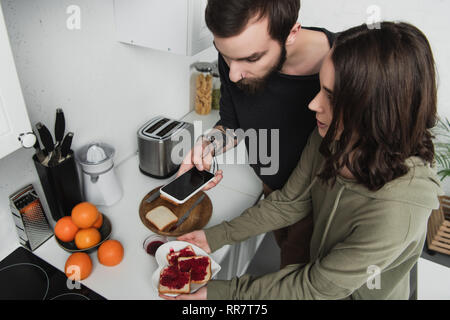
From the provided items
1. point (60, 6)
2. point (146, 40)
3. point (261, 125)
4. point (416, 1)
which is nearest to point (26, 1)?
point (60, 6)

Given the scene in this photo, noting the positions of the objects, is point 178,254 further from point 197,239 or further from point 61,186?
point 61,186

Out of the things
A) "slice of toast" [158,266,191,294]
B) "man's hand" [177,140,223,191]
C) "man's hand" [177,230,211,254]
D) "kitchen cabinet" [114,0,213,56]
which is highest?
"kitchen cabinet" [114,0,213,56]

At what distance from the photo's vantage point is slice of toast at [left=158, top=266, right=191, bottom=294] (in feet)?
2.72

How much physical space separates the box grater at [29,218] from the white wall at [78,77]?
0.03 m

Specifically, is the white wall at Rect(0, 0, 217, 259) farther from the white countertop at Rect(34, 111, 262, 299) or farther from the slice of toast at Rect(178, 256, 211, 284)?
the slice of toast at Rect(178, 256, 211, 284)

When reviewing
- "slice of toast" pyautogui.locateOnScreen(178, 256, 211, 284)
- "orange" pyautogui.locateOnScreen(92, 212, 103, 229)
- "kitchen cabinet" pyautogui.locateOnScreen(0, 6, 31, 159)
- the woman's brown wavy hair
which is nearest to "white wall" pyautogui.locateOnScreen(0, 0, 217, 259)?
"orange" pyautogui.locateOnScreen(92, 212, 103, 229)

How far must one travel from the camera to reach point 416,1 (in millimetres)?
1754

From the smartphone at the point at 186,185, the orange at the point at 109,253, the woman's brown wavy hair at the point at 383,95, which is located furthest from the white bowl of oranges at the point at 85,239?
the woman's brown wavy hair at the point at 383,95

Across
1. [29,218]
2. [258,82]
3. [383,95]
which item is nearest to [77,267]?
[29,218]

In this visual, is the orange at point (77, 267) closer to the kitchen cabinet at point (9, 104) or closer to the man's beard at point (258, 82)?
the kitchen cabinet at point (9, 104)

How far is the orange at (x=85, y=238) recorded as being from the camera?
0.93 metres

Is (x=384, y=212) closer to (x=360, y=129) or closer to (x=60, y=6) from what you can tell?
(x=360, y=129)

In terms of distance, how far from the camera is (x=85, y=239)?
3.05ft

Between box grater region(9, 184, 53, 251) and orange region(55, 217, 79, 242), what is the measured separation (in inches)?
2.5
